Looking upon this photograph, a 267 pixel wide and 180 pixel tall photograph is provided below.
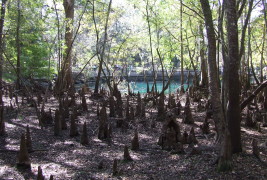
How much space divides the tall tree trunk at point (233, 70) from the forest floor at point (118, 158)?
48cm

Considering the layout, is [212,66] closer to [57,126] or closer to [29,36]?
[57,126]

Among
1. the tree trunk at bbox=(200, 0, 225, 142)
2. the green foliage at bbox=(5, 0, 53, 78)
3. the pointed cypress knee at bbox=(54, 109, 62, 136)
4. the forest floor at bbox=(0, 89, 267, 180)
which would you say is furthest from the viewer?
the green foliage at bbox=(5, 0, 53, 78)

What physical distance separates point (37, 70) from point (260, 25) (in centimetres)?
836

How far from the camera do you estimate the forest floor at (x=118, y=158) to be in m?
3.47

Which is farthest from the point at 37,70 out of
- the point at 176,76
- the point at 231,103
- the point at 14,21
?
the point at 176,76

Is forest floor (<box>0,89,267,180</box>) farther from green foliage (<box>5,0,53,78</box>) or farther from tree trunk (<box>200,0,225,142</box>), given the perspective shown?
green foliage (<box>5,0,53,78</box>)

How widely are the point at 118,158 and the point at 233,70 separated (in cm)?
209

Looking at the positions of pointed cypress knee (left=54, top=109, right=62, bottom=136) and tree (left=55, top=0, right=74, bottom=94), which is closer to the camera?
pointed cypress knee (left=54, top=109, right=62, bottom=136)

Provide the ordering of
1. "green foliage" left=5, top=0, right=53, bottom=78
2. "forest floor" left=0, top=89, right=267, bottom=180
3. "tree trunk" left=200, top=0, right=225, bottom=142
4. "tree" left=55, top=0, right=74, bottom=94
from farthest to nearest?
"tree" left=55, top=0, right=74, bottom=94
"green foliage" left=5, top=0, right=53, bottom=78
"tree trunk" left=200, top=0, right=225, bottom=142
"forest floor" left=0, top=89, right=267, bottom=180

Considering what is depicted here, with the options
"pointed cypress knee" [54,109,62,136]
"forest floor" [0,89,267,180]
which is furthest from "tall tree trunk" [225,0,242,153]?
"pointed cypress knee" [54,109,62,136]

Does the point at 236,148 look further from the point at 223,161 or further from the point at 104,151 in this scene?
the point at 104,151

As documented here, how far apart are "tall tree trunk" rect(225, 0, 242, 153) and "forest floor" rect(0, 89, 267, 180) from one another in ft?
1.57

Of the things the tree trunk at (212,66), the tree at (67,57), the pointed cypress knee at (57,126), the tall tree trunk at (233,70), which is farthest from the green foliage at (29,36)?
the tall tree trunk at (233,70)

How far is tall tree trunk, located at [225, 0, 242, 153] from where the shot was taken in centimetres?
349
